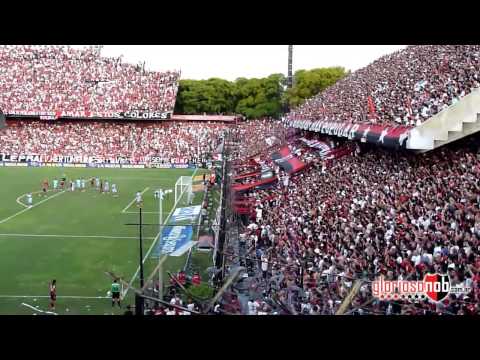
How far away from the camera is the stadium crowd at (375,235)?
8.64 metres

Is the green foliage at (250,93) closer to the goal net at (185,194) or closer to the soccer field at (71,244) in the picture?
the soccer field at (71,244)

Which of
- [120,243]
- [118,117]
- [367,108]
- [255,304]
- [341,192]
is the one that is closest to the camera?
[255,304]

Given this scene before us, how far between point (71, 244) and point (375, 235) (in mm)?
10083

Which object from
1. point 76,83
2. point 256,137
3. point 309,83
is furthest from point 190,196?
point 309,83

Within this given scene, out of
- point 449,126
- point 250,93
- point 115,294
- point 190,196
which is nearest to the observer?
point 115,294

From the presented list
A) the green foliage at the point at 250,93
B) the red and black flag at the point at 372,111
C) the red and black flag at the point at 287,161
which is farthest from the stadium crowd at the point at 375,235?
the green foliage at the point at 250,93

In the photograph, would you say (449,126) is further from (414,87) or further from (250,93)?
(250,93)

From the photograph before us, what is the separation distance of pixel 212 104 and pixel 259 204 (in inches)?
1498

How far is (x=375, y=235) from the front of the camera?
11.2 m

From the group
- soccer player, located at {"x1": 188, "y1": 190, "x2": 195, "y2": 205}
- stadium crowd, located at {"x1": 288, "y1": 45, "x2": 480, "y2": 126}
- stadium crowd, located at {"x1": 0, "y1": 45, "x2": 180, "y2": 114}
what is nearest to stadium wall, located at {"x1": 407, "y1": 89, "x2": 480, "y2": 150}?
stadium crowd, located at {"x1": 288, "y1": 45, "x2": 480, "y2": 126}

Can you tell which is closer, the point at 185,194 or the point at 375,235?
the point at 375,235
